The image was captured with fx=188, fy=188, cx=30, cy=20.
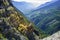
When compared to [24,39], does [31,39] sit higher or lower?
lower

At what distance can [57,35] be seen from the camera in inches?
5763

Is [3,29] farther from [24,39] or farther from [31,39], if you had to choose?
[31,39]

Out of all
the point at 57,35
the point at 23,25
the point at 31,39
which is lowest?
the point at 31,39

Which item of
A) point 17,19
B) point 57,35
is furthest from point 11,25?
point 57,35

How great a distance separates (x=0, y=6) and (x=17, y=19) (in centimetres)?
2095

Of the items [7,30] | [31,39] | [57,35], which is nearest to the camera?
[57,35]

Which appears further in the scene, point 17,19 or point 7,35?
point 17,19

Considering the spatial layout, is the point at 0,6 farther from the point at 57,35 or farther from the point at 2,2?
the point at 57,35

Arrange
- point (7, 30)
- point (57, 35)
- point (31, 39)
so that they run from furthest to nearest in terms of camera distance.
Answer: point (31, 39) → point (7, 30) → point (57, 35)

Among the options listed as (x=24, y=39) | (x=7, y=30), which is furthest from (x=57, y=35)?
(x=7, y=30)

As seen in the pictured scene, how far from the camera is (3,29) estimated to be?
516ft

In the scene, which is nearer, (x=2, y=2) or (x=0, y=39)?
(x=0, y=39)

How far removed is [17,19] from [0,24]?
31.3m

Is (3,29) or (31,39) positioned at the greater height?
(3,29)
